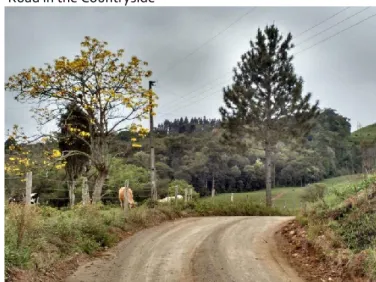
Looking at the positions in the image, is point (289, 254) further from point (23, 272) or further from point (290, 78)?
point (290, 78)

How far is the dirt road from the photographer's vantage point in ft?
23.6

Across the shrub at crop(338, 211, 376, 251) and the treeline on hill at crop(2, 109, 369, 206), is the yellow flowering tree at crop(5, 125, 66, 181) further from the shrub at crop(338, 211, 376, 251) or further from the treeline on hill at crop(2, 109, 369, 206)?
the treeline on hill at crop(2, 109, 369, 206)

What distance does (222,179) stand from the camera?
76625mm

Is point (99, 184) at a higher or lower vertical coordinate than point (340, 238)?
higher

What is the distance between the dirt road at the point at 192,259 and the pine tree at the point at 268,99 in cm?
1805

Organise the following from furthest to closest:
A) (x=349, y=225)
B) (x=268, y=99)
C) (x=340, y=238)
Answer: (x=268, y=99)
(x=349, y=225)
(x=340, y=238)

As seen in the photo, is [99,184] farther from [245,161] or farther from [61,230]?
[245,161]

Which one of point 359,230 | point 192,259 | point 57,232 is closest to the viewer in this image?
point 359,230

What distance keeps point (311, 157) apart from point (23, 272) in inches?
2853

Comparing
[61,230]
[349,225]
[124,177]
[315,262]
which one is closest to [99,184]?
[61,230]

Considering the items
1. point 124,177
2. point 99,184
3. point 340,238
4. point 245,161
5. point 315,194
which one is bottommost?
point 340,238

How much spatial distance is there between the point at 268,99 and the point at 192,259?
74.9 feet

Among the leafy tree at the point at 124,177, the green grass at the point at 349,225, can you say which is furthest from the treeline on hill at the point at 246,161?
the green grass at the point at 349,225

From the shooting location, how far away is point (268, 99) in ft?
97.7
